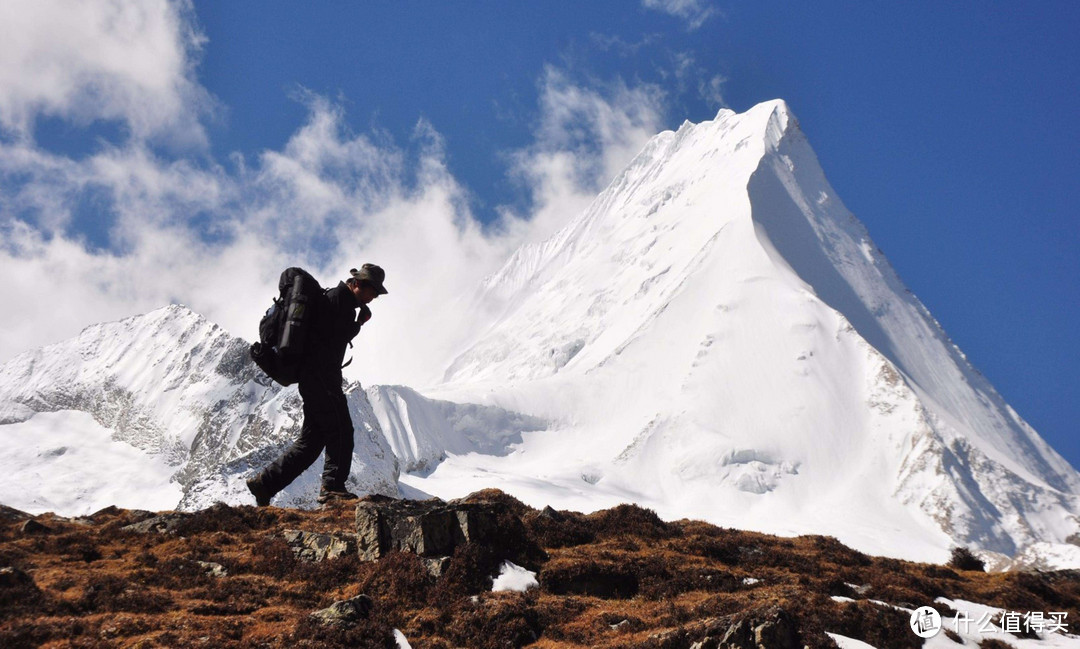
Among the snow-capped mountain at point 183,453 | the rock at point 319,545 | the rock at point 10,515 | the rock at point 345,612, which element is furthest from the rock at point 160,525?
the snow-capped mountain at point 183,453

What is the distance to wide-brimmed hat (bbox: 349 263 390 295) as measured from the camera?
16.1 m

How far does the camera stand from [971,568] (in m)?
25.8

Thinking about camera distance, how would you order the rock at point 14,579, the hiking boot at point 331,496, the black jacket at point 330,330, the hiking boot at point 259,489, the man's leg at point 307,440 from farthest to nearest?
the hiking boot at point 331,496 < the hiking boot at point 259,489 < the man's leg at point 307,440 < the black jacket at point 330,330 < the rock at point 14,579

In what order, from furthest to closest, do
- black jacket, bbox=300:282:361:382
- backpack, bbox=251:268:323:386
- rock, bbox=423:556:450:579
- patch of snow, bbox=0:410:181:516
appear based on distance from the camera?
1. patch of snow, bbox=0:410:181:516
2. black jacket, bbox=300:282:361:382
3. backpack, bbox=251:268:323:386
4. rock, bbox=423:556:450:579

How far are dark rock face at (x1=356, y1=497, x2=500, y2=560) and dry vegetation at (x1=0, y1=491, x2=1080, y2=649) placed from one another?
0.36 meters

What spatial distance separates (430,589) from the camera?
14164 millimetres

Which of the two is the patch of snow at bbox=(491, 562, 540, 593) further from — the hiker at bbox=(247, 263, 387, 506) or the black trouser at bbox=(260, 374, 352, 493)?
the black trouser at bbox=(260, 374, 352, 493)

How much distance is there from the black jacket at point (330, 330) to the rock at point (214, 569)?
11.4 feet

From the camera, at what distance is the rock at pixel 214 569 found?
15.3 meters

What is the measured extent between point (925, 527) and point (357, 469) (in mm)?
117778

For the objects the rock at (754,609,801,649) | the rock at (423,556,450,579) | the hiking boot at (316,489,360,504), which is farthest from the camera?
the hiking boot at (316,489,360,504)

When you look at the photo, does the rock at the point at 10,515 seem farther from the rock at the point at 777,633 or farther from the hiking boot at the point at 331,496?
the rock at the point at 777,633

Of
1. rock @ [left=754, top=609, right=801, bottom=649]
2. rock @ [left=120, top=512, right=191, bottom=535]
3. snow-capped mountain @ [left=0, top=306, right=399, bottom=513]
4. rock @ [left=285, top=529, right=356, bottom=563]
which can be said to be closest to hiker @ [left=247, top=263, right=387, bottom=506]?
rock @ [left=285, top=529, right=356, bottom=563]

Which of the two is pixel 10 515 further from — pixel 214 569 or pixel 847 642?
pixel 847 642
